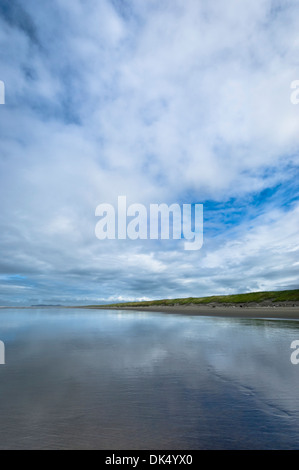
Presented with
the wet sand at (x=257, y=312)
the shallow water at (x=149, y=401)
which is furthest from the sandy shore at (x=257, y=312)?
the shallow water at (x=149, y=401)

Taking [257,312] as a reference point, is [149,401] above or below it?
above

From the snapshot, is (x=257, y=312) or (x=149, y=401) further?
(x=257, y=312)

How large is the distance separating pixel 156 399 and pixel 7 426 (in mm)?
3553

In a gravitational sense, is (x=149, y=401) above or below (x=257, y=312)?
above

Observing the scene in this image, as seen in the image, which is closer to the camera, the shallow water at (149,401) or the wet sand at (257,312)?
the shallow water at (149,401)

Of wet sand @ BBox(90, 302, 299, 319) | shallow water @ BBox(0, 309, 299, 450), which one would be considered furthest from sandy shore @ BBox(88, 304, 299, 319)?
shallow water @ BBox(0, 309, 299, 450)

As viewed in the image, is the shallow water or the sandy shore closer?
the shallow water

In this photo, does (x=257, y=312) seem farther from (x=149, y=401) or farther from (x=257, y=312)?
(x=149, y=401)

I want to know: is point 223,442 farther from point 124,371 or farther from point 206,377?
point 124,371

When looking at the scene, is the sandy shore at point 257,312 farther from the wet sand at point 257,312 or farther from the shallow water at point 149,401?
the shallow water at point 149,401

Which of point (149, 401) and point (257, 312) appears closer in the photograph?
point (149, 401)

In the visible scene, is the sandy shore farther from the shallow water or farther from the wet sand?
the shallow water

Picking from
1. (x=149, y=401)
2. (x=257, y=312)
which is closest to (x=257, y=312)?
(x=257, y=312)
